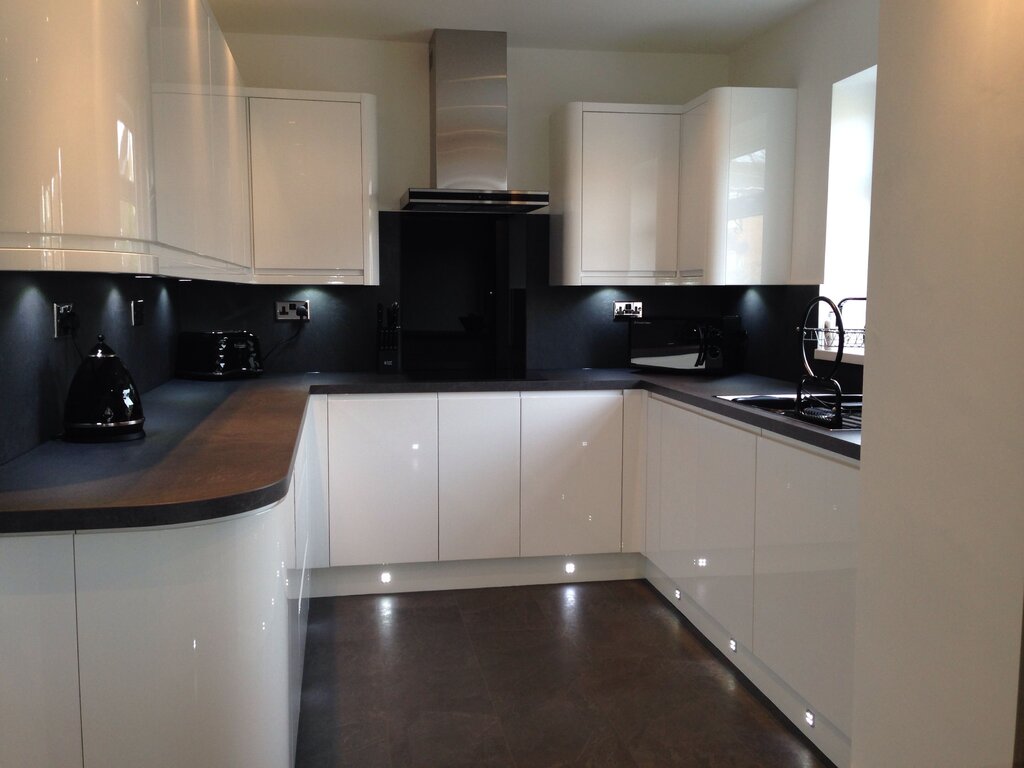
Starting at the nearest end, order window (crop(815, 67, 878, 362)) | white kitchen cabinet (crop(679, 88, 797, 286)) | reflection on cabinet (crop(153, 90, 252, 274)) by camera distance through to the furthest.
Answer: reflection on cabinet (crop(153, 90, 252, 274))
window (crop(815, 67, 878, 362))
white kitchen cabinet (crop(679, 88, 797, 286))

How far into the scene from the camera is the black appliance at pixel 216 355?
3871 mm

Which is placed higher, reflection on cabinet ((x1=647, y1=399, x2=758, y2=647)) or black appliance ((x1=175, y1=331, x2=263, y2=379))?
black appliance ((x1=175, y1=331, x2=263, y2=379))

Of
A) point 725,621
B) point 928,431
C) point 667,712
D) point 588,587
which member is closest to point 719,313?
point 588,587

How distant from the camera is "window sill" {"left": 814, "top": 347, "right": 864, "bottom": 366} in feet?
10.6

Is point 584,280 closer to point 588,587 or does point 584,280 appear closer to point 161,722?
point 588,587

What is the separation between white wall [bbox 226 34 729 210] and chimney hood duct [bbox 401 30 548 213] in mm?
308

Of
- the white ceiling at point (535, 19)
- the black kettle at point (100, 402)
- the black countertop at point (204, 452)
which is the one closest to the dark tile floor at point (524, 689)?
the black countertop at point (204, 452)

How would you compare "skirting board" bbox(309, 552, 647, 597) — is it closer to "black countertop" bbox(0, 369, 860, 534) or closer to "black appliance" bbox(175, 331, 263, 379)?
"black countertop" bbox(0, 369, 860, 534)

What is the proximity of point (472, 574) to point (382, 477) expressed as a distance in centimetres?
59

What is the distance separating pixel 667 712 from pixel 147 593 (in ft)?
5.64

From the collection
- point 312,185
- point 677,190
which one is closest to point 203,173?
point 312,185

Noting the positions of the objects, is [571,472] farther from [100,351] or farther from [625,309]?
[100,351]

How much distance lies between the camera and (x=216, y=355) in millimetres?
3865

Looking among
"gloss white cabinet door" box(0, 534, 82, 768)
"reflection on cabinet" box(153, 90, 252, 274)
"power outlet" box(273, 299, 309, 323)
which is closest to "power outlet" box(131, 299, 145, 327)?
"reflection on cabinet" box(153, 90, 252, 274)
